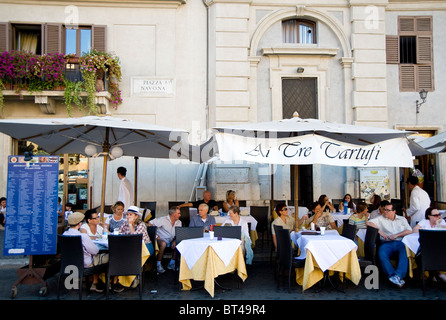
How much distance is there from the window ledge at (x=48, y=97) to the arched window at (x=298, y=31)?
241 inches

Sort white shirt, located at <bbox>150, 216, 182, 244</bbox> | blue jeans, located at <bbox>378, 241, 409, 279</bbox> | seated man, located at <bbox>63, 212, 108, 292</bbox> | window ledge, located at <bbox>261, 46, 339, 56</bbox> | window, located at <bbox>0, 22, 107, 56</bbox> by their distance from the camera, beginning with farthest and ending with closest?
window ledge, located at <bbox>261, 46, 339, 56</bbox>, window, located at <bbox>0, 22, 107, 56</bbox>, white shirt, located at <bbox>150, 216, 182, 244</bbox>, blue jeans, located at <bbox>378, 241, 409, 279</bbox>, seated man, located at <bbox>63, 212, 108, 292</bbox>

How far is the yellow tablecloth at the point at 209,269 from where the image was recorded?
595 cm

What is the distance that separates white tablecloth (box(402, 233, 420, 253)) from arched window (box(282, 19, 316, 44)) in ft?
27.4

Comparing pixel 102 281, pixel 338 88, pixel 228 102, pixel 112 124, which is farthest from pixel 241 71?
pixel 102 281

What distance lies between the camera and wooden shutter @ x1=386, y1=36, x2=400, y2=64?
13.0 metres

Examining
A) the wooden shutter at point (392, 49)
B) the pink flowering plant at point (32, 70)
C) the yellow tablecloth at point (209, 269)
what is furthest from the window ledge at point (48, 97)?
the wooden shutter at point (392, 49)

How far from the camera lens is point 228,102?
40.1 feet

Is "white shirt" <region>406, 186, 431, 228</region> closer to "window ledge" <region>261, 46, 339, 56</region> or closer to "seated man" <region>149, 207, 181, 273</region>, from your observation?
"seated man" <region>149, 207, 181, 273</region>

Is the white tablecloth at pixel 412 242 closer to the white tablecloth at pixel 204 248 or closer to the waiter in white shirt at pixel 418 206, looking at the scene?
the waiter in white shirt at pixel 418 206

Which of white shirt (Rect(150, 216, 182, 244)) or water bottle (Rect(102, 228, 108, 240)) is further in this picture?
white shirt (Rect(150, 216, 182, 244))

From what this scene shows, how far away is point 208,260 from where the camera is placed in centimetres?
602

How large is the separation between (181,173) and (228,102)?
271 cm

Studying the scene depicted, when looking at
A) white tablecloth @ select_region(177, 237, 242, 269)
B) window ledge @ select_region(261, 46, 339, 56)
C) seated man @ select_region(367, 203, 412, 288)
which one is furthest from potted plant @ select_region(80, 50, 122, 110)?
seated man @ select_region(367, 203, 412, 288)
